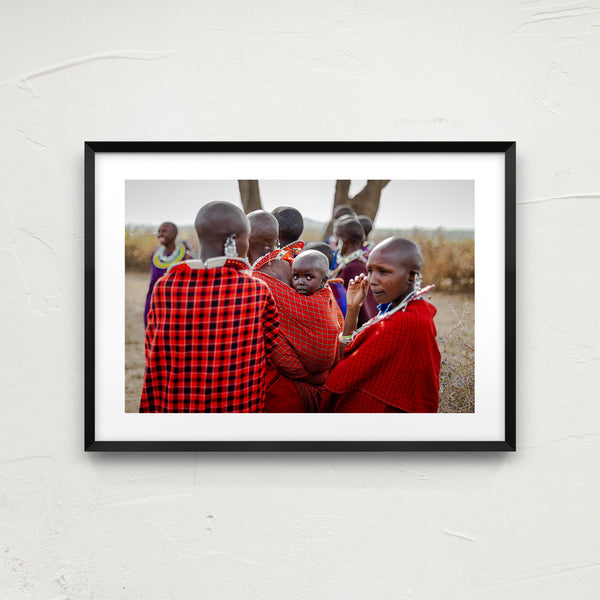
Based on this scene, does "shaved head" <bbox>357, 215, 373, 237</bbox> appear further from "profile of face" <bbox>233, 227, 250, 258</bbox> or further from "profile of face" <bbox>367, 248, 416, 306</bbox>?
"profile of face" <bbox>233, 227, 250, 258</bbox>

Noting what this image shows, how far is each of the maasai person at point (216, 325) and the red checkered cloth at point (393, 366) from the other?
0.43 ft

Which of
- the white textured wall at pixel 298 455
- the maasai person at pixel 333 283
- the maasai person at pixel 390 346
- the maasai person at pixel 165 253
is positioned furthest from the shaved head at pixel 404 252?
the maasai person at pixel 165 253

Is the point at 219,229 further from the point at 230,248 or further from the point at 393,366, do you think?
the point at 393,366

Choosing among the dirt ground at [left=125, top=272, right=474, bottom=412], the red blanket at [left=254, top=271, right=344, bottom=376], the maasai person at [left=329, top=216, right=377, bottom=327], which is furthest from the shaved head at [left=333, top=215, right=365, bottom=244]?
the dirt ground at [left=125, top=272, right=474, bottom=412]

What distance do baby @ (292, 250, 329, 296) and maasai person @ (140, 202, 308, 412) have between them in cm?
8

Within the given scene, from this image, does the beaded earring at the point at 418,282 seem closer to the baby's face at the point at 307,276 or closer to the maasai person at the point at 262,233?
the baby's face at the point at 307,276

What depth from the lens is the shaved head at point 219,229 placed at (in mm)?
1367

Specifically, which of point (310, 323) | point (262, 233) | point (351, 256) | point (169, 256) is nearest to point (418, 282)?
point (351, 256)

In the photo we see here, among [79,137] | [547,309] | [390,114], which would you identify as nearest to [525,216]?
[547,309]

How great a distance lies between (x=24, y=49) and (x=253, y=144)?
0.63 m

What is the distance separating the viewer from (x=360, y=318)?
4.57 ft

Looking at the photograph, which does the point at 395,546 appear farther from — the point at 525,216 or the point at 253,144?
the point at 253,144

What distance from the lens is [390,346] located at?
1381 millimetres

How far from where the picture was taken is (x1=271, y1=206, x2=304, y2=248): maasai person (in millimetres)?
1382
